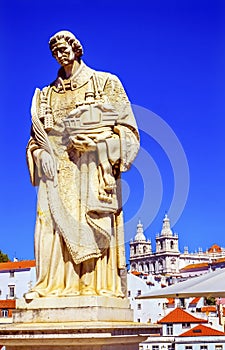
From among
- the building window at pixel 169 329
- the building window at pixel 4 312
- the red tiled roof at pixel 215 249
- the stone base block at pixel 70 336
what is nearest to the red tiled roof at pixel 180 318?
the building window at pixel 169 329

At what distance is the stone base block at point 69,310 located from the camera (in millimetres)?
7051

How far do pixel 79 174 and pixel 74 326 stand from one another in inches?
80.5

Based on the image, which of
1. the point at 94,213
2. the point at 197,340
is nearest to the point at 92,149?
the point at 94,213

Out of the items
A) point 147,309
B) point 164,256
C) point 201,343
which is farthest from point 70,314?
point 164,256

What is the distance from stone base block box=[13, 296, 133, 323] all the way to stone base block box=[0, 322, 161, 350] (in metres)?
0.19

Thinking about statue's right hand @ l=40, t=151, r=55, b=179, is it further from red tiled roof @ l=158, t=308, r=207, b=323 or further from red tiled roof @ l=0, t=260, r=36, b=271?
red tiled roof @ l=0, t=260, r=36, b=271

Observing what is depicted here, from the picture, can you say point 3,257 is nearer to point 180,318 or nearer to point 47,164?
point 180,318

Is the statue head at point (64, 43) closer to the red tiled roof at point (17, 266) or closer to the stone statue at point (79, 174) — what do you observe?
the stone statue at point (79, 174)

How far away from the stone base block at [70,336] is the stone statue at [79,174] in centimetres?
60

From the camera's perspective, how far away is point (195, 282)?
936 centimetres

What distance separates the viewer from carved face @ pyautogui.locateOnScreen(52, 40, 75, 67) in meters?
8.23

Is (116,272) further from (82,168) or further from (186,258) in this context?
(186,258)

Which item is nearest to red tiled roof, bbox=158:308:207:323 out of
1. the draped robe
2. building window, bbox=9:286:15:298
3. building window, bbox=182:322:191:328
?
building window, bbox=182:322:191:328

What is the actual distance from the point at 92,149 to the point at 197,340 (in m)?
35.2
